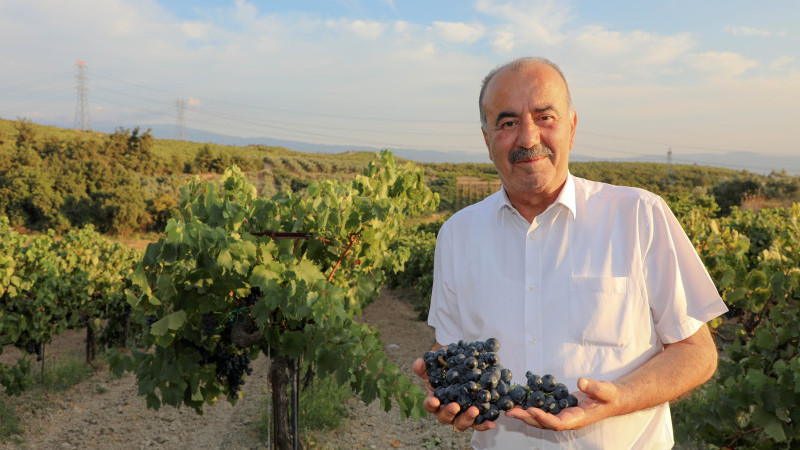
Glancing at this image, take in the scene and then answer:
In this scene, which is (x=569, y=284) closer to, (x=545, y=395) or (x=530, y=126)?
(x=545, y=395)

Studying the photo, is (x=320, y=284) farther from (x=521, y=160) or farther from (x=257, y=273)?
(x=521, y=160)

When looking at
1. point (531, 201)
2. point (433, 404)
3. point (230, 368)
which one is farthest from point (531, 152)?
point (230, 368)

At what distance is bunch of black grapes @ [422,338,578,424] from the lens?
1430mm

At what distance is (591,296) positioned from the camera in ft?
5.36

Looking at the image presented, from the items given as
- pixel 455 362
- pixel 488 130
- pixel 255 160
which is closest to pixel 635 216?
pixel 488 130

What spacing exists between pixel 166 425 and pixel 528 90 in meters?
6.54

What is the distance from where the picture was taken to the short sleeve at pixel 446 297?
1.92m

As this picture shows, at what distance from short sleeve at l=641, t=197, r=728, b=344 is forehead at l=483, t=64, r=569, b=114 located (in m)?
0.45

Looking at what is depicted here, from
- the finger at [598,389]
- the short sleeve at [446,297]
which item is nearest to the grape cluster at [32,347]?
the short sleeve at [446,297]

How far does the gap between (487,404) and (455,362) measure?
16cm

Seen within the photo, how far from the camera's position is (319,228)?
12.0 feet

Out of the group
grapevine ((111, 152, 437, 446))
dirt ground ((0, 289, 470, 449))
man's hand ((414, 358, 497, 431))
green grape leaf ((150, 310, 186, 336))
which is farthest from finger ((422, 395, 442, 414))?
dirt ground ((0, 289, 470, 449))

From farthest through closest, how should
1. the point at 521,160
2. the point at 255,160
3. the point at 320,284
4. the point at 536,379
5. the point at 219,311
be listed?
1. the point at 255,160
2. the point at 219,311
3. the point at 320,284
4. the point at 521,160
5. the point at 536,379

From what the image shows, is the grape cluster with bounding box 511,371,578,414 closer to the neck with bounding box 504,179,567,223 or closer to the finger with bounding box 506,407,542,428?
the finger with bounding box 506,407,542,428
